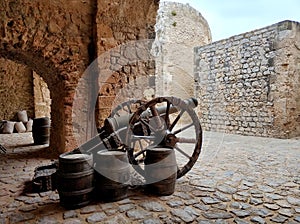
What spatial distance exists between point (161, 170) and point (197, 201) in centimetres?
47

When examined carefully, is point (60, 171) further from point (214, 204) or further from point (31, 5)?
point (31, 5)

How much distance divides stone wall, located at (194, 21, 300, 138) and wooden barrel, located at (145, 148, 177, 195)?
16.3ft

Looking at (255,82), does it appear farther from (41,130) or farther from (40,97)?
(40,97)

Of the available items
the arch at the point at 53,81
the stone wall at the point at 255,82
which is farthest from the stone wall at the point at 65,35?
the stone wall at the point at 255,82

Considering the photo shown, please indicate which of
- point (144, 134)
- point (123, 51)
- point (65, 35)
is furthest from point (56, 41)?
point (144, 134)

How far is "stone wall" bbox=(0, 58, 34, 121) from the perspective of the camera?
8.07 metres

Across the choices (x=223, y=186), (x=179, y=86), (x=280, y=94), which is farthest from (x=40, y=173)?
(x=179, y=86)

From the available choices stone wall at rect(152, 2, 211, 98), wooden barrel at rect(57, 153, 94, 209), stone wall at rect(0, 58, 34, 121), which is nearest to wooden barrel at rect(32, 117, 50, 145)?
wooden barrel at rect(57, 153, 94, 209)

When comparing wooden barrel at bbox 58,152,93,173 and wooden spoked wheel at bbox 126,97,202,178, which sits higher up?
wooden spoked wheel at bbox 126,97,202,178

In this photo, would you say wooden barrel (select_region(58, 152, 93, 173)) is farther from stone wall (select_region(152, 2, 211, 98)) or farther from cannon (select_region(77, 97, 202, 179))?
stone wall (select_region(152, 2, 211, 98))

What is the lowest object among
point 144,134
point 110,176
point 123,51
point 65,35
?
point 110,176

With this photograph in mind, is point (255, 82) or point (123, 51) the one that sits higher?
point (123, 51)

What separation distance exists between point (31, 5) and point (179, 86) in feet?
26.7

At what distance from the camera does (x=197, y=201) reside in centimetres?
232
